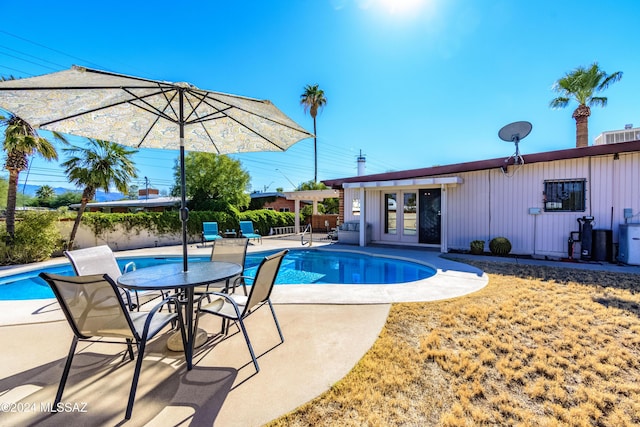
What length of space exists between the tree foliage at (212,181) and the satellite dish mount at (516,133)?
49.8 ft

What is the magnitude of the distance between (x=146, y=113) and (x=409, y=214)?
9917 millimetres

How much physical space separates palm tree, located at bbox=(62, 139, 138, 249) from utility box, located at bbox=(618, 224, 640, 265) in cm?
1597

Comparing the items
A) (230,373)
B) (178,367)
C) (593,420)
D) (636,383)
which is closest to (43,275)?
(178,367)

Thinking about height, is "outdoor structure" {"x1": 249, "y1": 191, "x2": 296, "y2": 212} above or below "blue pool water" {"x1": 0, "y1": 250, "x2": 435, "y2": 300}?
above

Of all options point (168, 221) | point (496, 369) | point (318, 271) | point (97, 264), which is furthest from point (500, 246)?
point (168, 221)

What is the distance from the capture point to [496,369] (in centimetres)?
269

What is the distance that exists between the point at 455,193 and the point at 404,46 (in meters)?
5.65

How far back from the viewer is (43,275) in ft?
6.61

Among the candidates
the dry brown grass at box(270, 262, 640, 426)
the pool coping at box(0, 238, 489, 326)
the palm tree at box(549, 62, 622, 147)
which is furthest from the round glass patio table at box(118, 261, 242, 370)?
the palm tree at box(549, 62, 622, 147)

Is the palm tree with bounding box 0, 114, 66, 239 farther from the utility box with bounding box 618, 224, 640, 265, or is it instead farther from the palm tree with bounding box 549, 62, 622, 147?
the palm tree with bounding box 549, 62, 622, 147

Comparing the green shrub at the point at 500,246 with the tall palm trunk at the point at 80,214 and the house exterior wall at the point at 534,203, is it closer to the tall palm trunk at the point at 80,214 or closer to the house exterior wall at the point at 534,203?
the house exterior wall at the point at 534,203

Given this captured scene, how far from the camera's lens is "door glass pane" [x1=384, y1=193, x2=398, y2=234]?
12.1 meters

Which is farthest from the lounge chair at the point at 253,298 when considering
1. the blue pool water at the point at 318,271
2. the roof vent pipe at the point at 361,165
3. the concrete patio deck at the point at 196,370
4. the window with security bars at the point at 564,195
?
the roof vent pipe at the point at 361,165

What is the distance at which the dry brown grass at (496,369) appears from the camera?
82.0 inches
